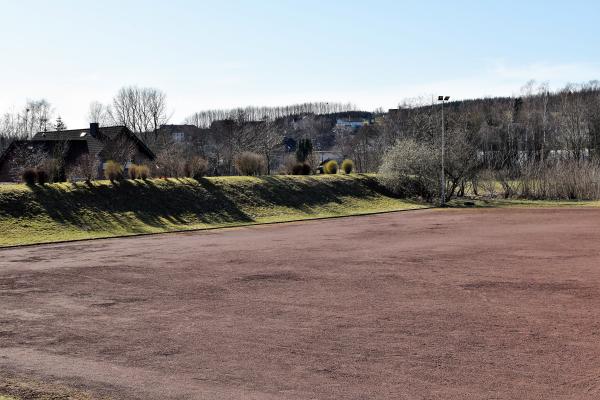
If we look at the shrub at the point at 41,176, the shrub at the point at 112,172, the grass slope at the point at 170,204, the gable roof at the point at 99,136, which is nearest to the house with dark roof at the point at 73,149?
the gable roof at the point at 99,136

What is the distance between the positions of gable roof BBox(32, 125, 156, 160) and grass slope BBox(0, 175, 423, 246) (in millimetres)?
14889

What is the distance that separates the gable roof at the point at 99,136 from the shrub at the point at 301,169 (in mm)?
14107

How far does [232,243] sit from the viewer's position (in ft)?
92.3

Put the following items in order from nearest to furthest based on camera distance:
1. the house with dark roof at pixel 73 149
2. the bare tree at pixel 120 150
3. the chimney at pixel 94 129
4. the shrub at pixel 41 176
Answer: the shrub at pixel 41 176
the house with dark roof at pixel 73 149
the bare tree at pixel 120 150
the chimney at pixel 94 129

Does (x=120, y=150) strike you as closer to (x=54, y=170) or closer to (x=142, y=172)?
(x=142, y=172)

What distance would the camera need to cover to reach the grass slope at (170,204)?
3260 centimetres

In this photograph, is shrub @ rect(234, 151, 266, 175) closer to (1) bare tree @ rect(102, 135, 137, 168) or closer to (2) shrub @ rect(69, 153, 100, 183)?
(1) bare tree @ rect(102, 135, 137, 168)

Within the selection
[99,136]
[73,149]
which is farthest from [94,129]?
[73,149]

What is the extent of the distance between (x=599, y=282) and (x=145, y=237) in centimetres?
2232

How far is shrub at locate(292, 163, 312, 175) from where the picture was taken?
56.1m

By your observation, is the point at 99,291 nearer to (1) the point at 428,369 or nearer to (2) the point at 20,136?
(1) the point at 428,369

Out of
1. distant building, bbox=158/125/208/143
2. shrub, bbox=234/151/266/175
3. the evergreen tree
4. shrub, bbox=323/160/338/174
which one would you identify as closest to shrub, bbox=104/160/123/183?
shrub, bbox=234/151/266/175

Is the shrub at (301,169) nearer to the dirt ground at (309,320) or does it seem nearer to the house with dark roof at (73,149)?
the house with dark roof at (73,149)

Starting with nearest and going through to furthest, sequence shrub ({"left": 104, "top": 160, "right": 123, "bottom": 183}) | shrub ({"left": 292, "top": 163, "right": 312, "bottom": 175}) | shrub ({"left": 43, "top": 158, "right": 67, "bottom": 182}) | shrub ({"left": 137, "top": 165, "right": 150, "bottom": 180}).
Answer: shrub ({"left": 43, "top": 158, "right": 67, "bottom": 182})
shrub ({"left": 104, "top": 160, "right": 123, "bottom": 183})
shrub ({"left": 137, "top": 165, "right": 150, "bottom": 180})
shrub ({"left": 292, "top": 163, "right": 312, "bottom": 175})
